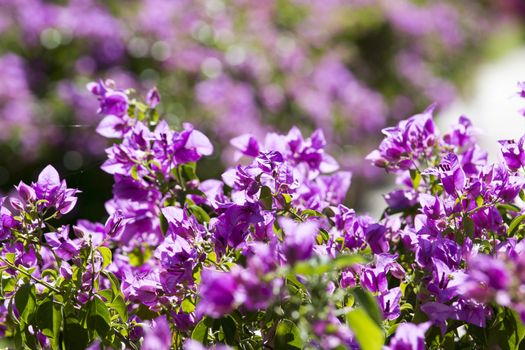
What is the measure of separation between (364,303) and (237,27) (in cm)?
406

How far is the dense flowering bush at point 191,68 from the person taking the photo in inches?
146

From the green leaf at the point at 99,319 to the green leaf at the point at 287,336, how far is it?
0.24 meters

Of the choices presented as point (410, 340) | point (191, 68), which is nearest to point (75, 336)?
point (410, 340)

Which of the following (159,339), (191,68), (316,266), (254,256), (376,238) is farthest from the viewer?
(191,68)

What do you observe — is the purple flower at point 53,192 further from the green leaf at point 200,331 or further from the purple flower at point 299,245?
the purple flower at point 299,245

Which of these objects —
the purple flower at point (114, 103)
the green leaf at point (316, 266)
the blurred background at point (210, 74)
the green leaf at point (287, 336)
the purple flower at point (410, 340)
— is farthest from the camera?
the blurred background at point (210, 74)

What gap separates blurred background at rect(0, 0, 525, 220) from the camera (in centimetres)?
369

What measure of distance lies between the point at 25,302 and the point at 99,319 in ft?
0.34

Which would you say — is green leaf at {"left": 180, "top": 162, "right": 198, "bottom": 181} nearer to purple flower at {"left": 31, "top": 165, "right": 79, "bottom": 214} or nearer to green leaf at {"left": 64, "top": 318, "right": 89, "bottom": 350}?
purple flower at {"left": 31, "top": 165, "right": 79, "bottom": 214}

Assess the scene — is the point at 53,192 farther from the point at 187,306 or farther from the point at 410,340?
the point at 410,340

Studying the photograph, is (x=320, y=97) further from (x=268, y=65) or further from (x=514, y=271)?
(x=514, y=271)

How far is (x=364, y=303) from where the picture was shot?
792mm

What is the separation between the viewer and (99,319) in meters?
→ 1.00

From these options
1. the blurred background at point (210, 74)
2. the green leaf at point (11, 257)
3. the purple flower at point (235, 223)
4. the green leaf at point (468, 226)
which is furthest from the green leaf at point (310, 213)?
the blurred background at point (210, 74)
